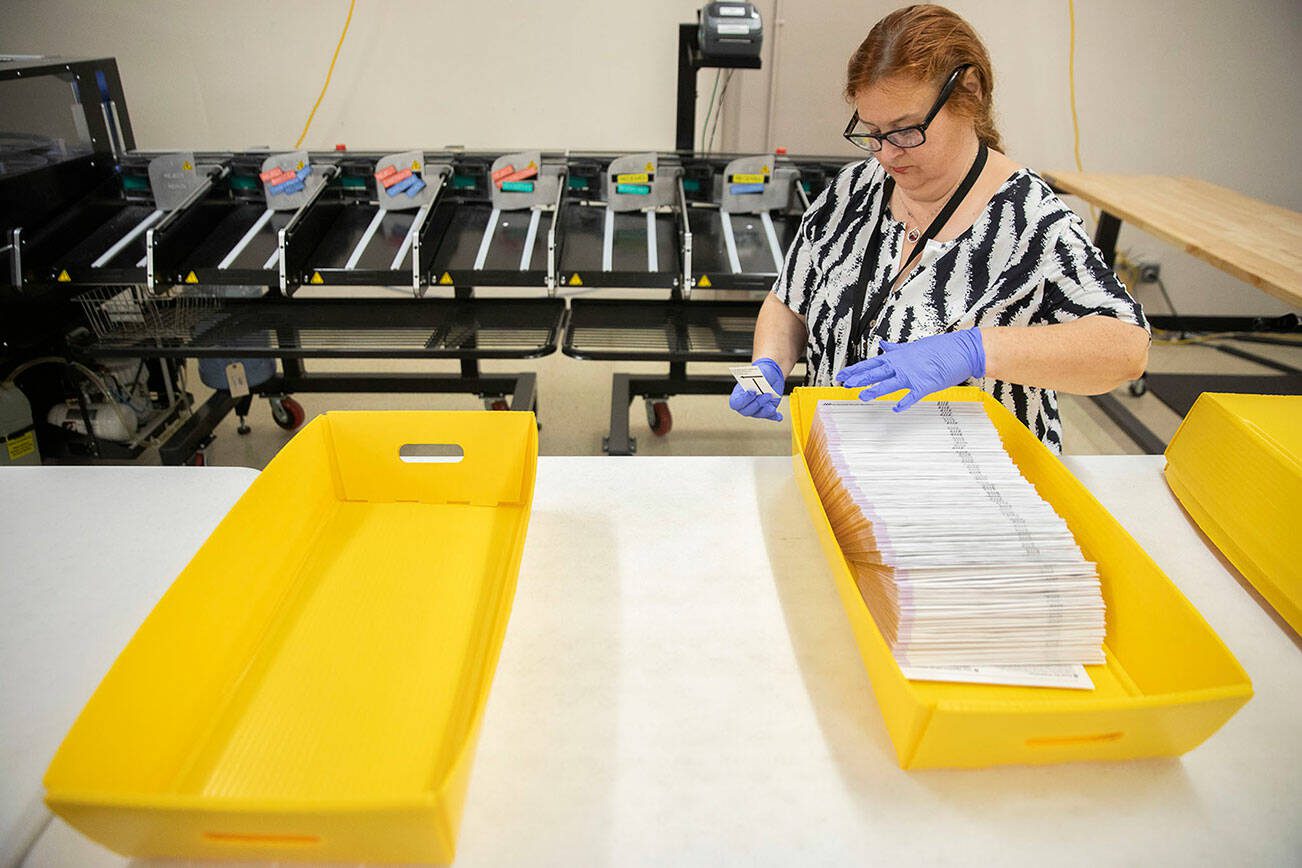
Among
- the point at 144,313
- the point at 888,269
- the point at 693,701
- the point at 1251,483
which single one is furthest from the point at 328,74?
the point at 1251,483

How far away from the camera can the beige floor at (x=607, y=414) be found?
335cm

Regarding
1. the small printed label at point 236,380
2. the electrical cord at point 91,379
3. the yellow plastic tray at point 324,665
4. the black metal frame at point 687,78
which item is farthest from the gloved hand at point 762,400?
the electrical cord at point 91,379

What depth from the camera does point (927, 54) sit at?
1221mm

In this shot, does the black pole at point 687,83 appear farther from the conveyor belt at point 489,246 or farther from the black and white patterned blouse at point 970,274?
the black and white patterned blouse at point 970,274

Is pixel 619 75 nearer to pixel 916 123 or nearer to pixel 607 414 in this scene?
pixel 607 414

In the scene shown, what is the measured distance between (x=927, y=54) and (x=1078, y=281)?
0.46 metres

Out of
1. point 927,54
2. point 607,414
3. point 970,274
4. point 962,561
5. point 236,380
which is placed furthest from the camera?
point 607,414

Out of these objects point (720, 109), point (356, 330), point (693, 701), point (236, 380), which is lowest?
point (236, 380)

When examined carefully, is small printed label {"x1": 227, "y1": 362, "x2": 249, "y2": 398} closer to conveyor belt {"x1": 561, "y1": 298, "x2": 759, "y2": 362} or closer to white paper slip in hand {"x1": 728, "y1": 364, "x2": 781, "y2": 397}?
conveyor belt {"x1": 561, "y1": 298, "x2": 759, "y2": 362}

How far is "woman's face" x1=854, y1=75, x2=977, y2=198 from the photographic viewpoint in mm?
1263

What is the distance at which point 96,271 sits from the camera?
242 cm

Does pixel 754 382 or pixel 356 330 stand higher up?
pixel 754 382

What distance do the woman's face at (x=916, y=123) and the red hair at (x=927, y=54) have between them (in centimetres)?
1

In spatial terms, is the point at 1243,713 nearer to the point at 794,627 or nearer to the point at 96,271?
the point at 794,627
